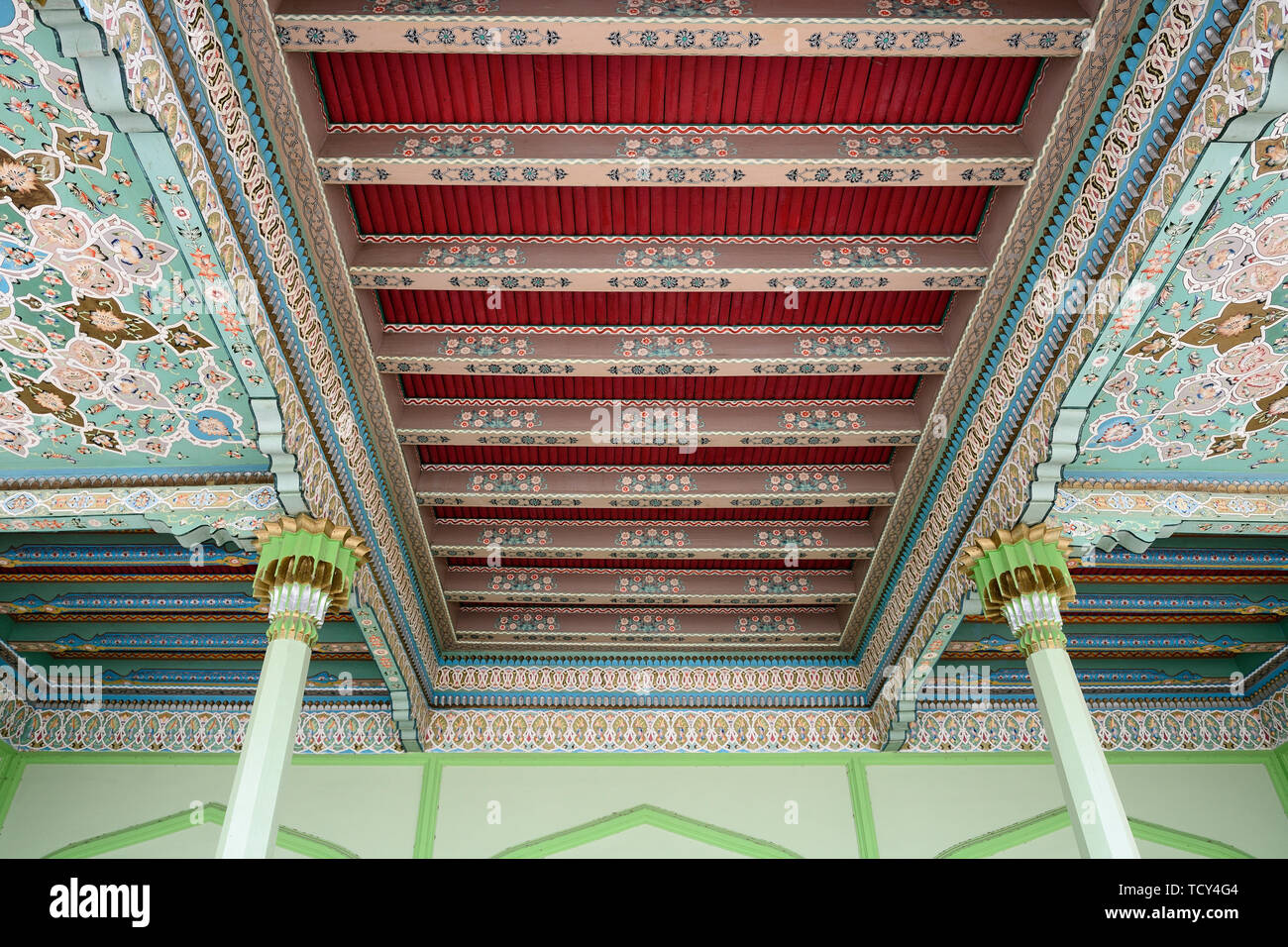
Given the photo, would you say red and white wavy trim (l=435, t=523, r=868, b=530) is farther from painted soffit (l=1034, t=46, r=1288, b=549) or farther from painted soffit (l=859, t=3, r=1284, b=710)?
painted soffit (l=1034, t=46, r=1288, b=549)

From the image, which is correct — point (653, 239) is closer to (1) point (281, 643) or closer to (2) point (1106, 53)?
(2) point (1106, 53)

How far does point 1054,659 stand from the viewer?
14.4 ft

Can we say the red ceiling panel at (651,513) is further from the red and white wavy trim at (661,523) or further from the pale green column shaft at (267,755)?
the pale green column shaft at (267,755)

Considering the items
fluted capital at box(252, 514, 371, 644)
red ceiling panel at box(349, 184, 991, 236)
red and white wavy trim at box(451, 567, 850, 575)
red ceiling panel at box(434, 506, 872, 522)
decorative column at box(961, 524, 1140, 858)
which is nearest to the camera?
decorative column at box(961, 524, 1140, 858)

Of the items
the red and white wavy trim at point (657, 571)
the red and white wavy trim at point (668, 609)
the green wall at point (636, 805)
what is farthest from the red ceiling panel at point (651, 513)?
the green wall at point (636, 805)

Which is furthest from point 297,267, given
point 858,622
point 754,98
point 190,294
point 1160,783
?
point 1160,783

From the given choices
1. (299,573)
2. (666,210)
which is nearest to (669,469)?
(666,210)

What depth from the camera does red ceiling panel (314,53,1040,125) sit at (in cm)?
378

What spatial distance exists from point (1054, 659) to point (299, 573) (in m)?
3.70

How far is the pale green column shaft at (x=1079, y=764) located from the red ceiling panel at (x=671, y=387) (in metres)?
1.78

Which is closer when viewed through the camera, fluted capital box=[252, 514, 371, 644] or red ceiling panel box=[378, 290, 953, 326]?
fluted capital box=[252, 514, 371, 644]

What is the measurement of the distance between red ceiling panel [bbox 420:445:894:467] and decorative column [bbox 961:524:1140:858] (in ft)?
3.86

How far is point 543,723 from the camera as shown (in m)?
7.06

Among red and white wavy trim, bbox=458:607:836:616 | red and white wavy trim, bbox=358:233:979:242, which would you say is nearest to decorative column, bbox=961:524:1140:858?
red and white wavy trim, bbox=358:233:979:242
